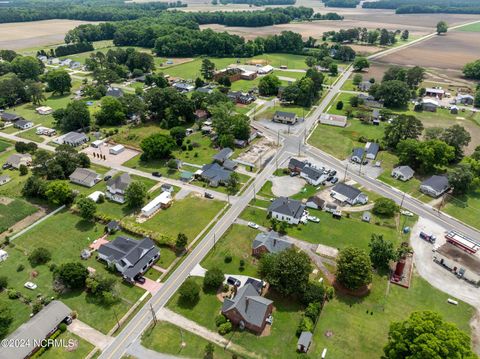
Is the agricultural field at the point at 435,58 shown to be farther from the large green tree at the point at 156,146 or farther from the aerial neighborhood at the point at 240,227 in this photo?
the large green tree at the point at 156,146

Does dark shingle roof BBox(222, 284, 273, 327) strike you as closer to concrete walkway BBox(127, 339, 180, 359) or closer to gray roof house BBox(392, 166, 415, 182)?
concrete walkway BBox(127, 339, 180, 359)

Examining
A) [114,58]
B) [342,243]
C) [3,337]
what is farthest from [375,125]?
[114,58]

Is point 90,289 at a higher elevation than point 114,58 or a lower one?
lower

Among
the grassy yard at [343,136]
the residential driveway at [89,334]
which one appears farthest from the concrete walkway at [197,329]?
the grassy yard at [343,136]

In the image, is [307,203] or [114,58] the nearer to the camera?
[307,203]

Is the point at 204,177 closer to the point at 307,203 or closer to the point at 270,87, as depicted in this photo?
the point at 307,203

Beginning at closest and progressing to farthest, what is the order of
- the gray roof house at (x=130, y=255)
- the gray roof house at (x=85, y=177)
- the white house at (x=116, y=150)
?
1. the gray roof house at (x=130, y=255)
2. the gray roof house at (x=85, y=177)
3. the white house at (x=116, y=150)

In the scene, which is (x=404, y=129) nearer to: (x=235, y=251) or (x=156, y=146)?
(x=235, y=251)

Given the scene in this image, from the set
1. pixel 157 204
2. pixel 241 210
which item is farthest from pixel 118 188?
pixel 241 210
